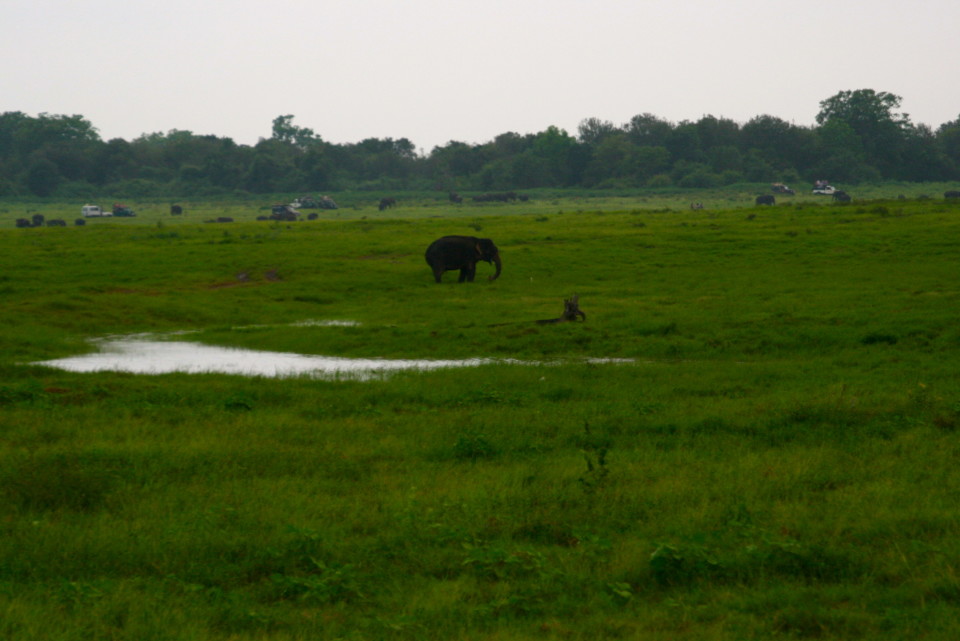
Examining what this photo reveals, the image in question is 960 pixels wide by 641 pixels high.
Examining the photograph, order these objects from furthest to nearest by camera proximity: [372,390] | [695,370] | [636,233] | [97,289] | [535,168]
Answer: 1. [535,168]
2. [636,233]
3. [97,289]
4. [695,370]
5. [372,390]

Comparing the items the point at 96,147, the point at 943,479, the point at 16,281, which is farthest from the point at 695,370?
the point at 96,147

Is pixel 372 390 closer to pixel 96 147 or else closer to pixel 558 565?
pixel 558 565

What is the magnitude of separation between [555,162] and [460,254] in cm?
8735

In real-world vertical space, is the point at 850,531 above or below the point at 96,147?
below

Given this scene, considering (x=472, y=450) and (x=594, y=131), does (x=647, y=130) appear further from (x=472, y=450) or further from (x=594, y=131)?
(x=472, y=450)

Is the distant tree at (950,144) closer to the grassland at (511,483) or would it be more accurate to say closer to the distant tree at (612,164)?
the distant tree at (612,164)

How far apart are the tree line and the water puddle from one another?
9305 centimetres

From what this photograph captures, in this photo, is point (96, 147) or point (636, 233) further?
point (96, 147)

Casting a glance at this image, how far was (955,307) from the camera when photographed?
21.8 metres

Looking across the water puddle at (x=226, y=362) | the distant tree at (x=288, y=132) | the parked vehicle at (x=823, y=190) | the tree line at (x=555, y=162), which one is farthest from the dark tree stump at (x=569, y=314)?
the distant tree at (x=288, y=132)

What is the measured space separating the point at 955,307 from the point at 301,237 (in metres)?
33.8

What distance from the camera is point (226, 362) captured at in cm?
1998

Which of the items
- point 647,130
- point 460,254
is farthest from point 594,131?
point 460,254

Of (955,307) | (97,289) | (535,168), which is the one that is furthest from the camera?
(535,168)
